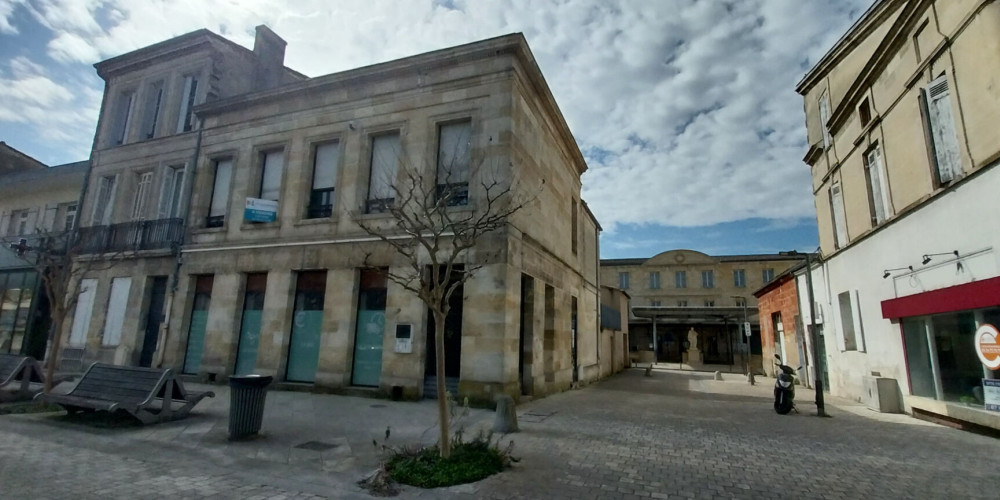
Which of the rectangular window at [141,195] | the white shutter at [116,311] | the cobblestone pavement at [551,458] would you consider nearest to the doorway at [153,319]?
the white shutter at [116,311]

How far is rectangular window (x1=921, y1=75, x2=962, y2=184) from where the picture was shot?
885 centimetres

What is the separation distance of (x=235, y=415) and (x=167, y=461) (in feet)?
3.62

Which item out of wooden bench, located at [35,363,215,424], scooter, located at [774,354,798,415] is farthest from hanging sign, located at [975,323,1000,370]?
wooden bench, located at [35,363,215,424]

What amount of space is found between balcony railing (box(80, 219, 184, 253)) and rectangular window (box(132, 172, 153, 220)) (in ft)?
1.43

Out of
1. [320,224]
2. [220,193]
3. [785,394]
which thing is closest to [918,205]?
[785,394]

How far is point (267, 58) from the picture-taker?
60.6 ft

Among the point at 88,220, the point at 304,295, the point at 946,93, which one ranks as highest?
the point at 946,93

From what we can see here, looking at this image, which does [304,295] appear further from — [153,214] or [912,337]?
[912,337]

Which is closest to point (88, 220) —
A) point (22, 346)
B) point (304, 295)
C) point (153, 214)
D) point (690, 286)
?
point (153, 214)

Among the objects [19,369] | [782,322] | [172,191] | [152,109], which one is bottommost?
[19,369]

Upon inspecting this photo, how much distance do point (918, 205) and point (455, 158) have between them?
33.9ft

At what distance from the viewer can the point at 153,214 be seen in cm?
1622

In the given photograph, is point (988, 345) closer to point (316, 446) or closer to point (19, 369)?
point (316, 446)

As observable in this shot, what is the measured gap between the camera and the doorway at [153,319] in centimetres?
1481
